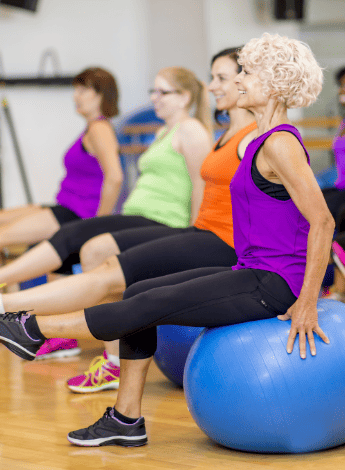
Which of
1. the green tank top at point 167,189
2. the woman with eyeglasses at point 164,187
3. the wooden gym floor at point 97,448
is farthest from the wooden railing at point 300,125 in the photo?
the wooden gym floor at point 97,448

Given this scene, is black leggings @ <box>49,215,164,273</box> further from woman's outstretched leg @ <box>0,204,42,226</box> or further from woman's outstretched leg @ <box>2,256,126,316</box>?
woman's outstretched leg @ <box>0,204,42,226</box>

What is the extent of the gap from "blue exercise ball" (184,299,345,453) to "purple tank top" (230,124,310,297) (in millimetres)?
146

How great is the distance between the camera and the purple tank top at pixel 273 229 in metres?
1.79

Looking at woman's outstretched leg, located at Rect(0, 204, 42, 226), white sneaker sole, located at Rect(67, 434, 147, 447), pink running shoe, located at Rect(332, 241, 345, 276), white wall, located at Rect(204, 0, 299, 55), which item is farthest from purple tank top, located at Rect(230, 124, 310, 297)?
white wall, located at Rect(204, 0, 299, 55)

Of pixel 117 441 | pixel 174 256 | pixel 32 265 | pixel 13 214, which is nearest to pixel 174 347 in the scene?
pixel 174 256

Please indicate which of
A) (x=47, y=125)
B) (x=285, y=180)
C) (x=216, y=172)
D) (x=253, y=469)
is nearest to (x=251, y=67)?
(x=285, y=180)

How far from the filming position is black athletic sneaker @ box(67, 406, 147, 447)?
192 centimetres

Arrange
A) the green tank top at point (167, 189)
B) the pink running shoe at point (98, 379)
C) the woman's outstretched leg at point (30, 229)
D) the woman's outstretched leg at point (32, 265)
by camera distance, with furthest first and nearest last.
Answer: the woman's outstretched leg at point (30, 229) → the green tank top at point (167, 189) → the woman's outstretched leg at point (32, 265) → the pink running shoe at point (98, 379)

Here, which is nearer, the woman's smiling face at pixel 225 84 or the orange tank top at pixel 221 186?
the orange tank top at pixel 221 186

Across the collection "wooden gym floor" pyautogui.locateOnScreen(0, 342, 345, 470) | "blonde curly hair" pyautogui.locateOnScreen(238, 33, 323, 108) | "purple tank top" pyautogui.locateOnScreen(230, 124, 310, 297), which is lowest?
"wooden gym floor" pyautogui.locateOnScreen(0, 342, 345, 470)

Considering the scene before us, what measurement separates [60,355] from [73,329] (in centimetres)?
149

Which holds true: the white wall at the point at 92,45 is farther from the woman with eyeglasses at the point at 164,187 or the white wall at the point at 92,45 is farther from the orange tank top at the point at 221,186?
the orange tank top at the point at 221,186

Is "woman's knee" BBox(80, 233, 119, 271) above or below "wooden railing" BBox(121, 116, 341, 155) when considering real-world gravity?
above

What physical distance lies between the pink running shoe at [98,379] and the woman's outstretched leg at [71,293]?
13.7 inches
